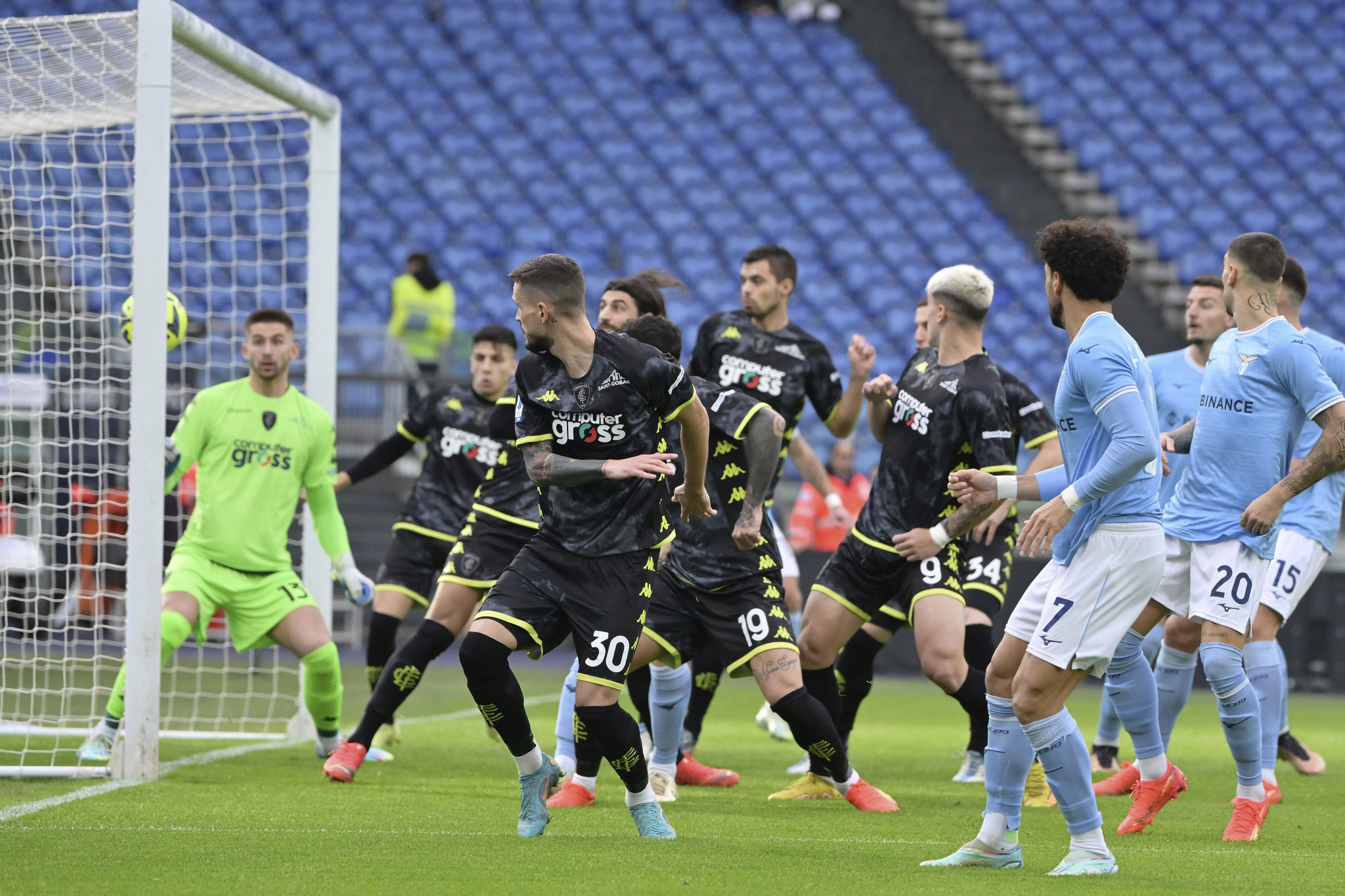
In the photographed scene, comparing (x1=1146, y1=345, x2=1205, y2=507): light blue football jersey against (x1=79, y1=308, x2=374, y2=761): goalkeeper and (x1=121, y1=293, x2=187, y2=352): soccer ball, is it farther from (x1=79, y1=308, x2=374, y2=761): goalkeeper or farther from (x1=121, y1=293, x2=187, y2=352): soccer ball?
(x1=121, y1=293, x2=187, y2=352): soccer ball

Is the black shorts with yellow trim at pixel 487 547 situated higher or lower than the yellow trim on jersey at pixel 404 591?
higher

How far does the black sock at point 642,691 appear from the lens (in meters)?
7.45

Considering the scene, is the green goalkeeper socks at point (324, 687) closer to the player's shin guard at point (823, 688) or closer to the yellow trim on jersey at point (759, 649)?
the yellow trim on jersey at point (759, 649)

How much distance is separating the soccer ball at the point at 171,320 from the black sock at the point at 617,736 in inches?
126

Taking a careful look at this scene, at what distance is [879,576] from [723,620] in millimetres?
734

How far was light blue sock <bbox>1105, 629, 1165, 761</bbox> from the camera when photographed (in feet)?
19.0

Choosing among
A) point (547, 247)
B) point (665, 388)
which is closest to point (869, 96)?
point (547, 247)

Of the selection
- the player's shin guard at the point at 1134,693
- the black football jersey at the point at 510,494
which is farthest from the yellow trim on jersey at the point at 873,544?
the black football jersey at the point at 510,494

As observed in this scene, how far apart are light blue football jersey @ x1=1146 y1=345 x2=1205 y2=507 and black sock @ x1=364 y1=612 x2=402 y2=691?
4296 millimetres

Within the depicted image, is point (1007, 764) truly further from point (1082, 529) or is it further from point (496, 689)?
point (496, 689)

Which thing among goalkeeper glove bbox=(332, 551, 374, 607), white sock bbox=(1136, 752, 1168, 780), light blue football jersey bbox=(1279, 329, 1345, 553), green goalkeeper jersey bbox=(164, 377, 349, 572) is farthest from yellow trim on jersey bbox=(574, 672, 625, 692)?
light blue football jersey bbox=(1279, 329, 1345, 553)

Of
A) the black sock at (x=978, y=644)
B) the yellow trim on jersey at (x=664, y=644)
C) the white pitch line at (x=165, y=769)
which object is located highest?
the yellow trim on jersey at (x=664, y=644)

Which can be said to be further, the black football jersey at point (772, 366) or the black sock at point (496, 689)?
the black football jersey at point (772, 366)

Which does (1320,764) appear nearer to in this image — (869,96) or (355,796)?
(355,796)
